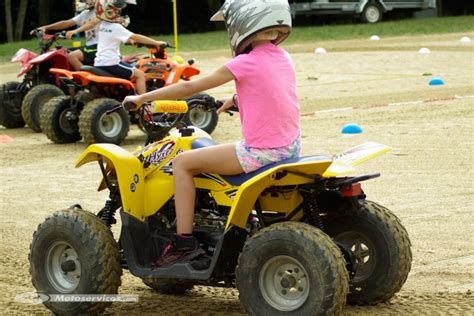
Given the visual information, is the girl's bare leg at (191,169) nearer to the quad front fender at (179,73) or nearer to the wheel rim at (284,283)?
the wheel rim at (284,283)

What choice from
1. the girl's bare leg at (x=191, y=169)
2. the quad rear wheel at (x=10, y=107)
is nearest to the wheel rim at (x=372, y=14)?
the quad rear wheel at (x=10, y=107)

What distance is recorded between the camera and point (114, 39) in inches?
559

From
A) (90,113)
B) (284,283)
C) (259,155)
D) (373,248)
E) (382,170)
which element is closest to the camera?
(284,283)

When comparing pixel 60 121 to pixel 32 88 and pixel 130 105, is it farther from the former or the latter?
pixel 130 105

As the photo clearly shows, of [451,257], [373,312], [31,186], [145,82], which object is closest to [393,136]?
[145,82]

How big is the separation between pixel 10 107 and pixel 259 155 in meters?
11.2

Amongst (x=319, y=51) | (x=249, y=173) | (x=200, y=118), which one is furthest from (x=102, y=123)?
(x=319, y=51)

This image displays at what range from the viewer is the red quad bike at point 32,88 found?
15641mm

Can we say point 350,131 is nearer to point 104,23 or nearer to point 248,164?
point 104,23

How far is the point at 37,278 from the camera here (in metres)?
6.34

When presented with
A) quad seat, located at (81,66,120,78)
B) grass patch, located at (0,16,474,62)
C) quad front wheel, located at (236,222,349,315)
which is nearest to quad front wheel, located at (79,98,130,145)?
quad seat, located at (81,66,120,78)

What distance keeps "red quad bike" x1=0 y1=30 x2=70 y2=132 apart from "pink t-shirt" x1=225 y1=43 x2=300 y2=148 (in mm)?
10085

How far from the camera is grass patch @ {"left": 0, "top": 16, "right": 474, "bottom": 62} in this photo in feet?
96.8

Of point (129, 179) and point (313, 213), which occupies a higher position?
point (129, 179)
